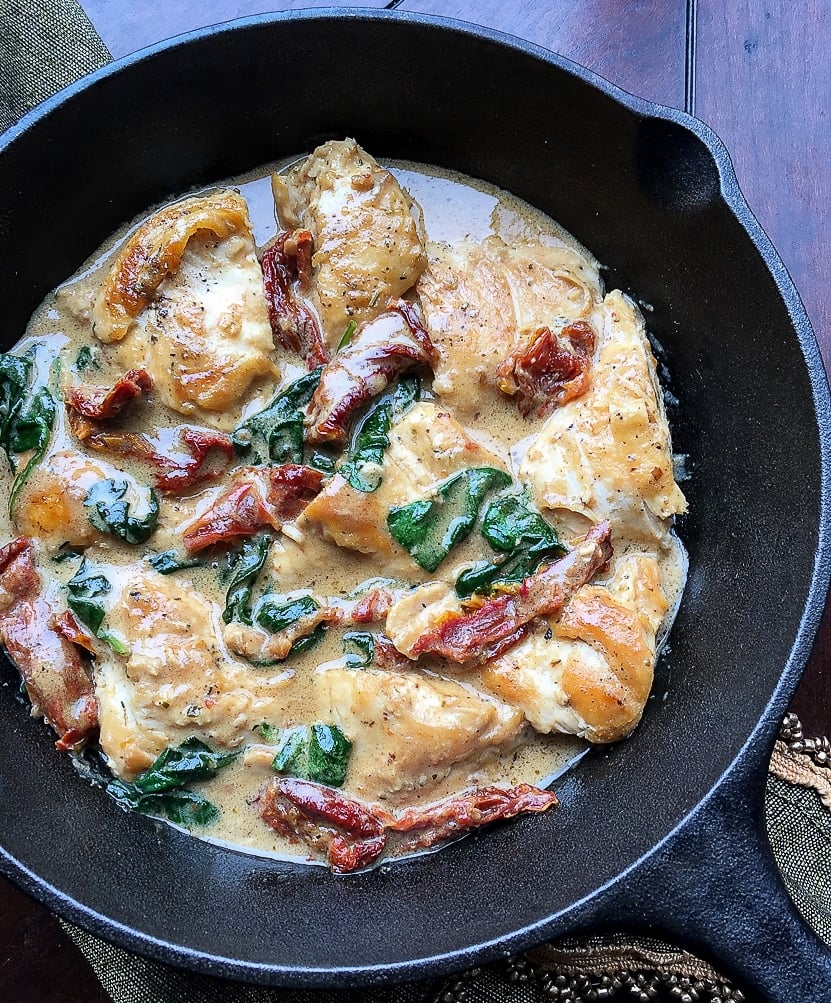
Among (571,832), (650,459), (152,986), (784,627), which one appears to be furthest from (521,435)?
(152,986)

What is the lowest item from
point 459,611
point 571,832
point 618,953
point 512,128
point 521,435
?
point 618,953

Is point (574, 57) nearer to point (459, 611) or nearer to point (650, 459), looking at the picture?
point (650, 459)

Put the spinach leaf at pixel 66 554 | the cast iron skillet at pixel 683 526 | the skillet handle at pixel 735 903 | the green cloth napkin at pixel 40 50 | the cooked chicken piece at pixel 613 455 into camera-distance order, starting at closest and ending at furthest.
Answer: the skillet handle at pixel 735 903, the cast iron skillet at pixel 683 526, the cooked chicken piece at pixel 613 455, the spinach leaf at pixel 66 554, the green cloth napkin at pixel 40 50

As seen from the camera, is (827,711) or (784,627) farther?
(827,711)

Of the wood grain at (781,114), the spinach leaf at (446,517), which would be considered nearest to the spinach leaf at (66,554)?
the spinach leaf at (446,517)

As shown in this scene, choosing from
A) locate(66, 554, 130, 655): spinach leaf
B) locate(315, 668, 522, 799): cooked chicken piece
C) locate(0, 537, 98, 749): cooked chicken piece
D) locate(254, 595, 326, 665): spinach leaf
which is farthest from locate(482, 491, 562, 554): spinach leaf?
locate(0, 537, 98, 749): cooked chicken piece

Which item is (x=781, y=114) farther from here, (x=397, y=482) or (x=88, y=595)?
(x=88, y=595)

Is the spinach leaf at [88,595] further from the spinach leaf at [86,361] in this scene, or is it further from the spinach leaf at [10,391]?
the spinach leaf at [86,361]
